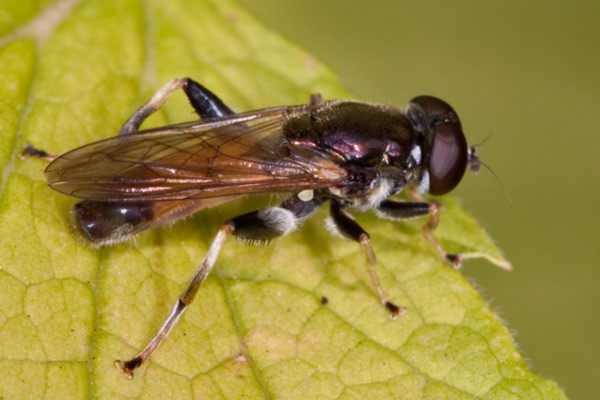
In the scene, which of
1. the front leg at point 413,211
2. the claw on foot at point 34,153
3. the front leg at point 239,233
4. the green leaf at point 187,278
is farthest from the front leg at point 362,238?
the claw on foot at point 34,153

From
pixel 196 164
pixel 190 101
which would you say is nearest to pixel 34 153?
→ pixel 196 164

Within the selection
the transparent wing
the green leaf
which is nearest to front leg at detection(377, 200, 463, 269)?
the green leaf

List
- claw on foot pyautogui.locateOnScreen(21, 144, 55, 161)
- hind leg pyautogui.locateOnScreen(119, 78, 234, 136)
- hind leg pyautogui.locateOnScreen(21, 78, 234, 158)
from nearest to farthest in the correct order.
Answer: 1. claw on foot pyautogui.locateOnScreen(21, 144, 55, 161)
2. hind leg pyautogui.locateOnScreen(21, 78, 234, 158)
3. hind leg pyautogui.locateOnScreen(119, 78, 234, 136)

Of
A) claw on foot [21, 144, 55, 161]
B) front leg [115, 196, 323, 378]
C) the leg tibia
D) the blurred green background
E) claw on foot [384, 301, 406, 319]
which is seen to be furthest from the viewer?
the blurred green background

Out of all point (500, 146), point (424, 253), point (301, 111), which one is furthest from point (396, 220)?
point (500, 146)

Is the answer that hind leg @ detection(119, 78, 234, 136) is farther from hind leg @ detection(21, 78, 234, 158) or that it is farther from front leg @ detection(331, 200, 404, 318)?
front leg @ detection(331, 200, 404, 318)

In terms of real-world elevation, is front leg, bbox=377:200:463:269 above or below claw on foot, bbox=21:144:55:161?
above

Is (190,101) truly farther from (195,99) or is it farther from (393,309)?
(393,309)

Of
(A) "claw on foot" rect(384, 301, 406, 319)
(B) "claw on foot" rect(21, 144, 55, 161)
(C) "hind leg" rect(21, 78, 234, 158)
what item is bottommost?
(B) "claw on foot" rect(21, 144, 55, 161)
